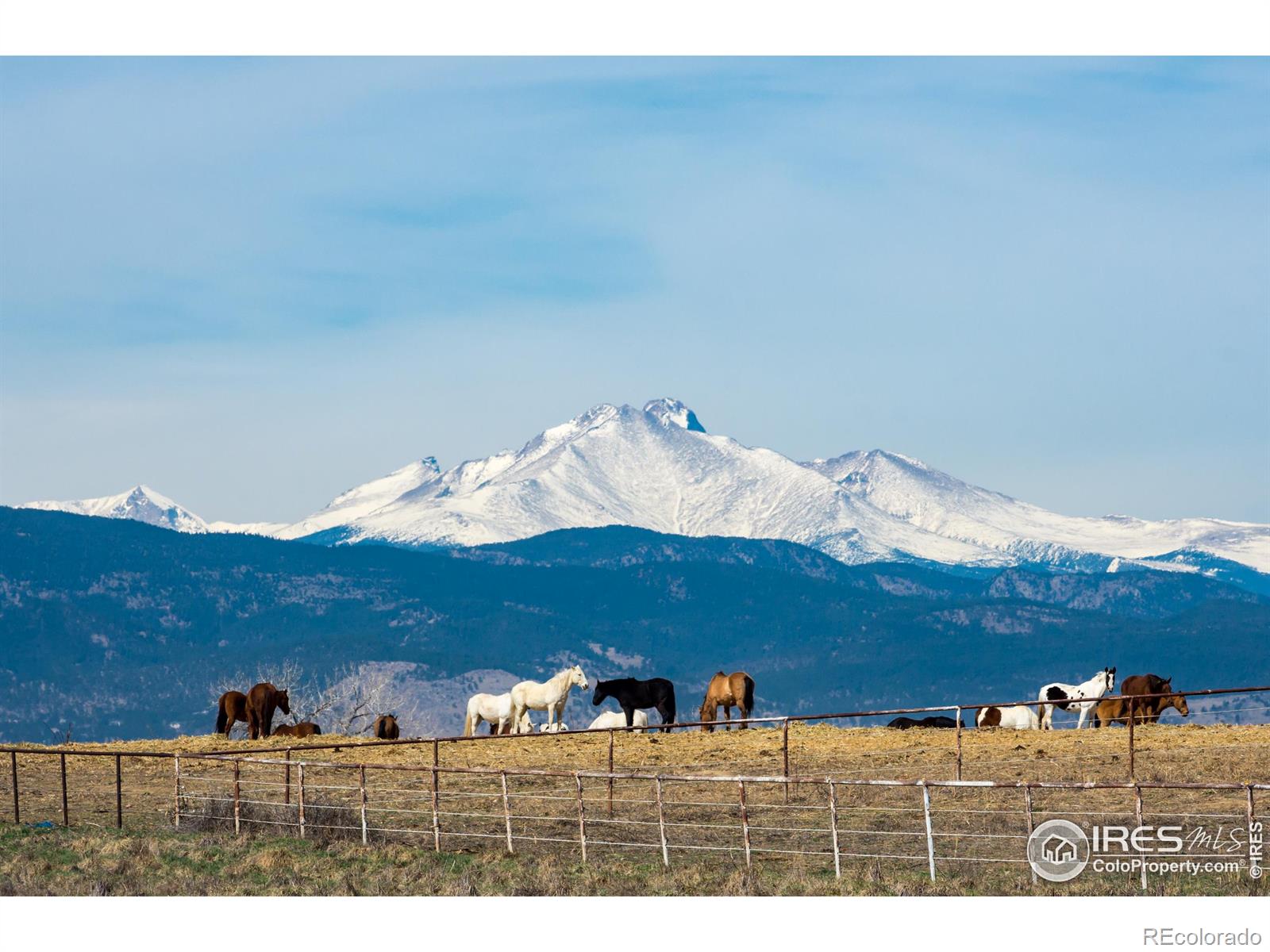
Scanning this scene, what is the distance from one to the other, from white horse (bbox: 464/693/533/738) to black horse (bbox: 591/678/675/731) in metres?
2.52

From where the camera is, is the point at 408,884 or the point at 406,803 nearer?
the point at 408,884

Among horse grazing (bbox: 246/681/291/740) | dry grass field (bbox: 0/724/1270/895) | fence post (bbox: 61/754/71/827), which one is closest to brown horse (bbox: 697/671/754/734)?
dry grass field (bbox: 0/724/1270/895)

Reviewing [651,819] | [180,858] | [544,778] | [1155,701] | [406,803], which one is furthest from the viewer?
[1155,701]

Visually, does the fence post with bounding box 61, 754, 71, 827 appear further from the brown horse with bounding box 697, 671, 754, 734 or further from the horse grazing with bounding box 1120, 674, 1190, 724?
the brown horse with bounding box 697, 671, 754, 734

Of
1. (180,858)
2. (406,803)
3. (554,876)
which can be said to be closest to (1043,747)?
(406,803)

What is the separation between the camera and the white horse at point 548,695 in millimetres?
43250

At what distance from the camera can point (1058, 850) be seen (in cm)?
2273

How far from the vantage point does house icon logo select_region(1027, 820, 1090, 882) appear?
21109 millimetres

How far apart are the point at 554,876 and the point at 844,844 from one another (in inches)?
219

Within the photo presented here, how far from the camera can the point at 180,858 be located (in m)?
22.3

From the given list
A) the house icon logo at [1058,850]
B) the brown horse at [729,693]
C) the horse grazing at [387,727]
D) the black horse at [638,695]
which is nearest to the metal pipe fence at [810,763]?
→ the house icon logo at [1058,850]

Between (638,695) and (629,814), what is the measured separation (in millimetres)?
19868

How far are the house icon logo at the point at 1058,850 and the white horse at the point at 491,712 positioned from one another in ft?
73.1
